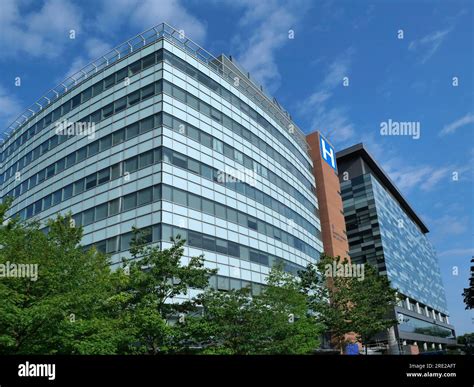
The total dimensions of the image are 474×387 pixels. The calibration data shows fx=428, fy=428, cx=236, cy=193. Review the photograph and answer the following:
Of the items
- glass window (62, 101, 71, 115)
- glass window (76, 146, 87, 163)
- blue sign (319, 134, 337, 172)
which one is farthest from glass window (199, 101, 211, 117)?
blue sign (319, 134, 337, 172)

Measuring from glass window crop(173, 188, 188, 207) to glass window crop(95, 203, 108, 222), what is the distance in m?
6.15

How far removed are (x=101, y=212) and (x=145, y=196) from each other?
15.6 ft

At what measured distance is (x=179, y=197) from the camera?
3178 cm

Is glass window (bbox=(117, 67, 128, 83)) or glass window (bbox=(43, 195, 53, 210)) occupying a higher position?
glass window (bbox=(117, 67, 128, 83))

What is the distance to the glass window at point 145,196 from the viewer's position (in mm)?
31066

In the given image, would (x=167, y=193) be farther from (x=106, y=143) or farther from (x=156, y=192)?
(x=106, y=143)

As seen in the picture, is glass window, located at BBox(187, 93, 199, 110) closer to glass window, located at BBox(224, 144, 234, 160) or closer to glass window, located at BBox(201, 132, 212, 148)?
glass window, located at BBox(201, 132, 212, 148)

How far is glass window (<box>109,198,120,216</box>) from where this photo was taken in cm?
3284

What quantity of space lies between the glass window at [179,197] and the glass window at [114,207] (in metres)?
4.82

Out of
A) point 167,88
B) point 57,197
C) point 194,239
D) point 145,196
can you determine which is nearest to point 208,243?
point 194,239

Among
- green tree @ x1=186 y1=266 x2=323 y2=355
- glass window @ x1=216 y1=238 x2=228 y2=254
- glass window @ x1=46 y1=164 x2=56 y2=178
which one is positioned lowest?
green tree @ x1=186 y1=266 x2=323 y2=355

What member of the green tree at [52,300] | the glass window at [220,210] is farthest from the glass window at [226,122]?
the green tree at [52,300]

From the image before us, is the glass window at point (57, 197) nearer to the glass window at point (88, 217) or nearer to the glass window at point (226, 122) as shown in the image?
the glass window at point (88, 217)

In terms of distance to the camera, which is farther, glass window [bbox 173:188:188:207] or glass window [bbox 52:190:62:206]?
glass window [bbox 52:190:62:206]
